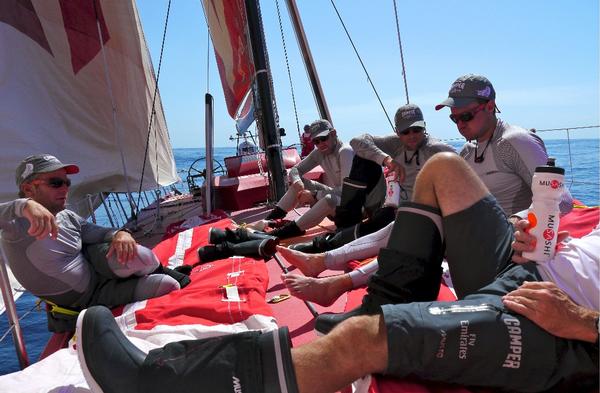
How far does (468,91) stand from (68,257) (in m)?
2.39

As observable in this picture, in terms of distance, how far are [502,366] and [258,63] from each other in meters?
5.70

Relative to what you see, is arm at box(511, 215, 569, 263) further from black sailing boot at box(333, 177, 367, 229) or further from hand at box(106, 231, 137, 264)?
black sailing boot at box(333, 177, 367, 229)

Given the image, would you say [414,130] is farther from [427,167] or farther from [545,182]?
[545,182]

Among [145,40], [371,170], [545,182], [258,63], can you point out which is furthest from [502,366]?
[145,40]

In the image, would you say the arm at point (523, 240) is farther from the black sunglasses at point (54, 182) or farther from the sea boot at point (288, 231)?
the sea boot at point (288, 231)

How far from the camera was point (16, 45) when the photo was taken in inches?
206

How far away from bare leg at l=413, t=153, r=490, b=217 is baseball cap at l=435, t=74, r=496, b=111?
876 mm

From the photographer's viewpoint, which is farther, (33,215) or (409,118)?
(409,118)

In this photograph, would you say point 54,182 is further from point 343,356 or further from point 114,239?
point 343,356

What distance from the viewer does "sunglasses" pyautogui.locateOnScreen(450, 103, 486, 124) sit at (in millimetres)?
2565

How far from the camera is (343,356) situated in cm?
128

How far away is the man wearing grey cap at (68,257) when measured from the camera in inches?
90.3

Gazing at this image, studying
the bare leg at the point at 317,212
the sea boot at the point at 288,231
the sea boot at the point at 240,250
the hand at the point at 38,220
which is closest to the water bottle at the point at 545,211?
the hand at the point at 38,220

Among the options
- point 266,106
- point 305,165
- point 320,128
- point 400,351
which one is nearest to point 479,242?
point 400,351
